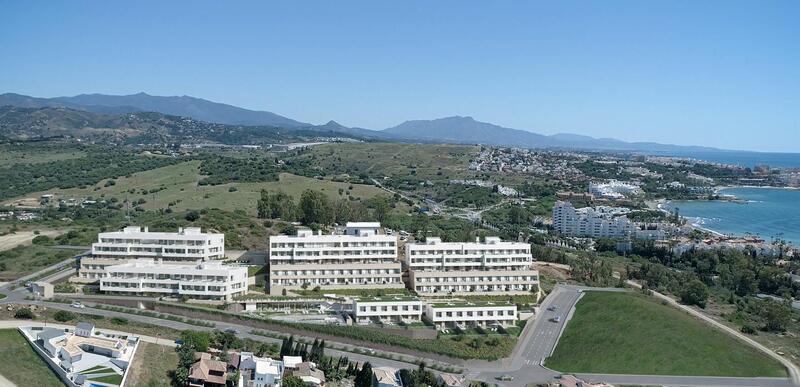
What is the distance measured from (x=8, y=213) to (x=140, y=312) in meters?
43.4

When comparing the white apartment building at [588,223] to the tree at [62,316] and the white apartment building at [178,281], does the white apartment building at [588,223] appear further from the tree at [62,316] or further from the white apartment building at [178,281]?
the tree at [62,316]

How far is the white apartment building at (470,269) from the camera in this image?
1695 inches

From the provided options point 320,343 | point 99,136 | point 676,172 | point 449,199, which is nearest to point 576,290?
point 320,343

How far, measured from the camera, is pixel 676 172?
6373 inches

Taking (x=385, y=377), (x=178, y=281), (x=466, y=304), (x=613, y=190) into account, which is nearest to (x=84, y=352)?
(x=178, y=281)

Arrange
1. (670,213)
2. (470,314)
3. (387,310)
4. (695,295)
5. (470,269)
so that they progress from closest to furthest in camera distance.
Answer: (387,310) → (470,314) → (470,269) → (695,295) → (670,213)

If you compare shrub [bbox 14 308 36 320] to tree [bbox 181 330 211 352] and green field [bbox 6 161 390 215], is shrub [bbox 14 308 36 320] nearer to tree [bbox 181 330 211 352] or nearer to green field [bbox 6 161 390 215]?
tree [bbox 181 330 211 352]

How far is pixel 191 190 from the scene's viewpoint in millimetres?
84125

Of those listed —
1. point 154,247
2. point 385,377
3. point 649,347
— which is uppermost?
point 154,247

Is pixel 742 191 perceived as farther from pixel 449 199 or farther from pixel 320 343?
pixel 320 343

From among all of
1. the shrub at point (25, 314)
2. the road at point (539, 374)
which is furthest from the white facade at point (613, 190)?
the shrub at point (25, 314)

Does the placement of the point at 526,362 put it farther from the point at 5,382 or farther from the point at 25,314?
the point at 25,314

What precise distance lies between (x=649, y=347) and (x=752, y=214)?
273 ft

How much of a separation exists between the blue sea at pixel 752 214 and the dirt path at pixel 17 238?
74676mm
